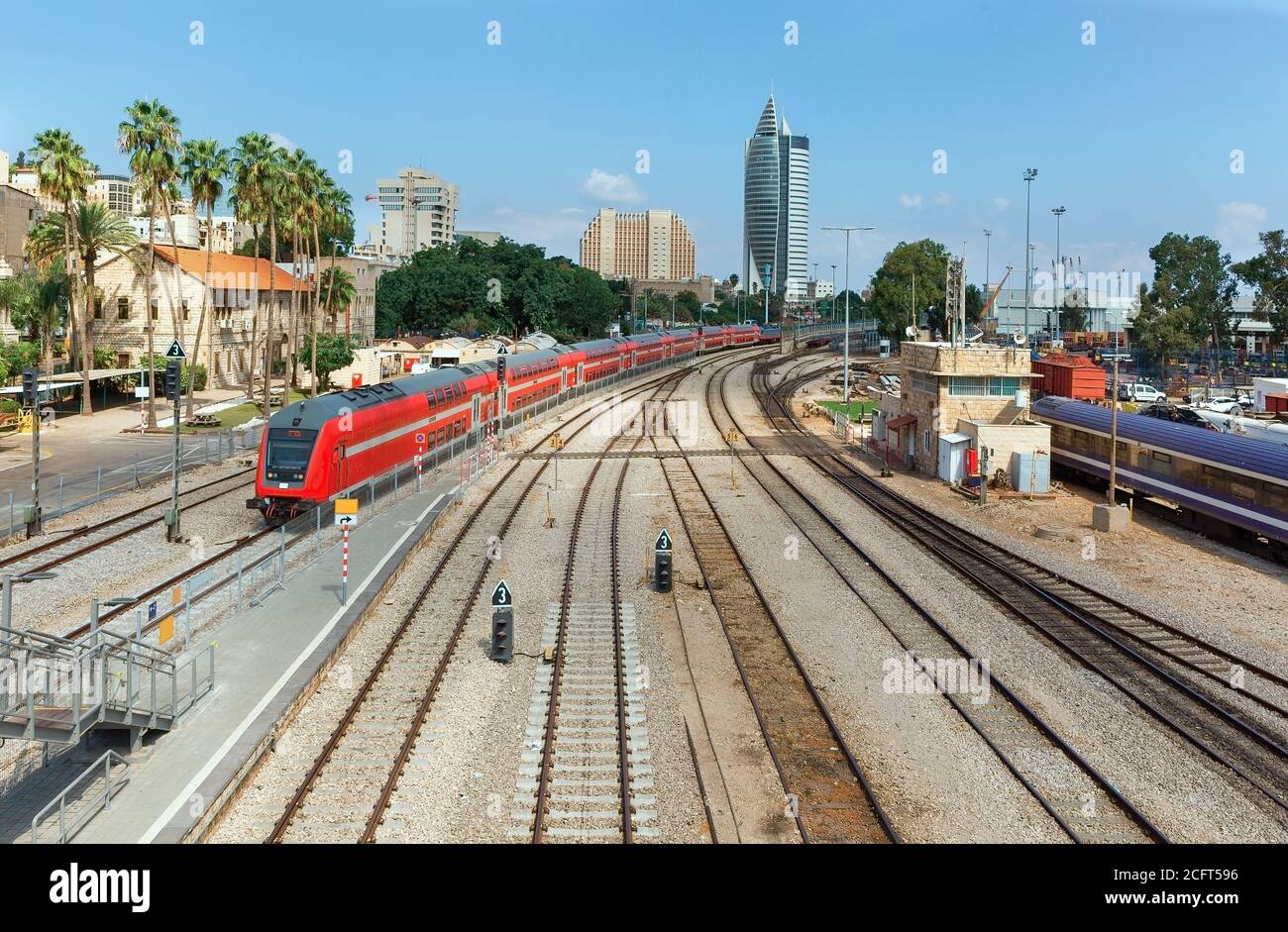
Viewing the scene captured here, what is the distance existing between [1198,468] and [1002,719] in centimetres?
2060

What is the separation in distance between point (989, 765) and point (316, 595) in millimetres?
14914

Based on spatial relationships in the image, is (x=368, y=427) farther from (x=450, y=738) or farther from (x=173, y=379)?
(x=450, y=738)

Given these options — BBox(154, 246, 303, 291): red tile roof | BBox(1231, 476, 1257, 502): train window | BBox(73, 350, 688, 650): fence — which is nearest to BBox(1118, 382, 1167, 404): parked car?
BBox(1231, 476, 1257, 502): train window

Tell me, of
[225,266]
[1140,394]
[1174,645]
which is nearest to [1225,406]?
[1140,394]

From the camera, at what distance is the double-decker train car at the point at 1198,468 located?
103ft

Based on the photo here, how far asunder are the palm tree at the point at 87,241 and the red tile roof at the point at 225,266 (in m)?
3.32

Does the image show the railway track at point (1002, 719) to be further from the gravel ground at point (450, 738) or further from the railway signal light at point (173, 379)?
the railway signal light at point (173, 379)

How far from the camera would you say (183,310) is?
70.8 meters

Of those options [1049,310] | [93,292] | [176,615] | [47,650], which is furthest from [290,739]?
[1049,310]

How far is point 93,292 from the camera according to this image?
6975 cm

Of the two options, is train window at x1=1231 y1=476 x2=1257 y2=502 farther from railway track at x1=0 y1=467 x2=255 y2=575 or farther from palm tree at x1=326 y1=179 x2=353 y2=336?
palm tree at x1=326 y1=179 x2=353 y2=336

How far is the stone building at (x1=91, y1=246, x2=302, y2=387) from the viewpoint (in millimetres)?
69875

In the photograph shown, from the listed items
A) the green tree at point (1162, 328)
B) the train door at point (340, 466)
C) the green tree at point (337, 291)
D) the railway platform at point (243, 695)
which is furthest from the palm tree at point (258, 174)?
the green tree at point (1162, 328)
